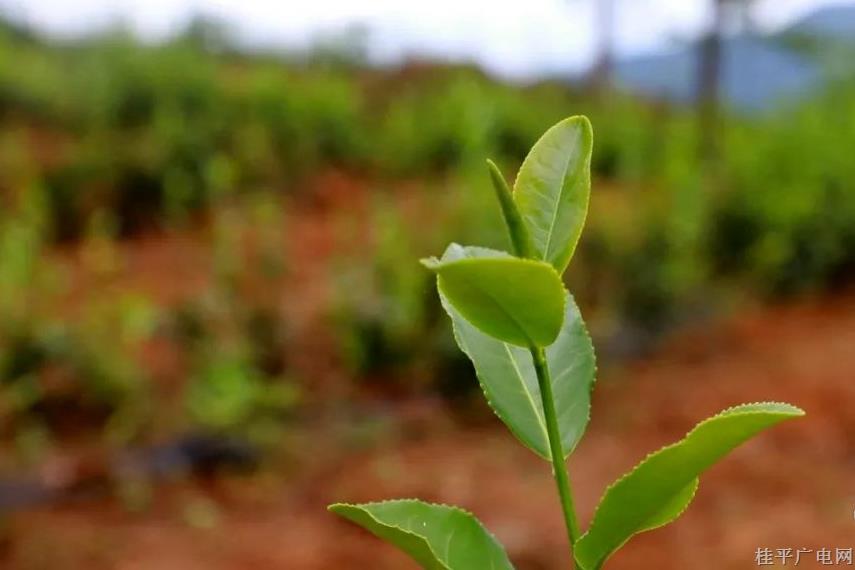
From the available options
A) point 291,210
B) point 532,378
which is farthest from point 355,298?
point 532,378

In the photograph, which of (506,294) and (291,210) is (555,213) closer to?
(506,294)

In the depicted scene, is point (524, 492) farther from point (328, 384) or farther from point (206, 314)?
point (206, 314)

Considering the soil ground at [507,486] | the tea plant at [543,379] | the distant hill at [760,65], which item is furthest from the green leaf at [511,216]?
the distant hill at [760,65]

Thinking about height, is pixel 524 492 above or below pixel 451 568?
below

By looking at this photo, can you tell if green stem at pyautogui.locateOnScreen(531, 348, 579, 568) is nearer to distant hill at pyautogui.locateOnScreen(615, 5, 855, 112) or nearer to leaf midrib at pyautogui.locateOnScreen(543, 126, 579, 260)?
leaf midrib at pyautogui.locateOnScreen(543, 126, 579, 260)

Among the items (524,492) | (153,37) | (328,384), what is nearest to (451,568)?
(524,492)

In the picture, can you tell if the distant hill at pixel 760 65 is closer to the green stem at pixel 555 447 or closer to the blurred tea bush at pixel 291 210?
the blurred tea bush at pixel 291 210
